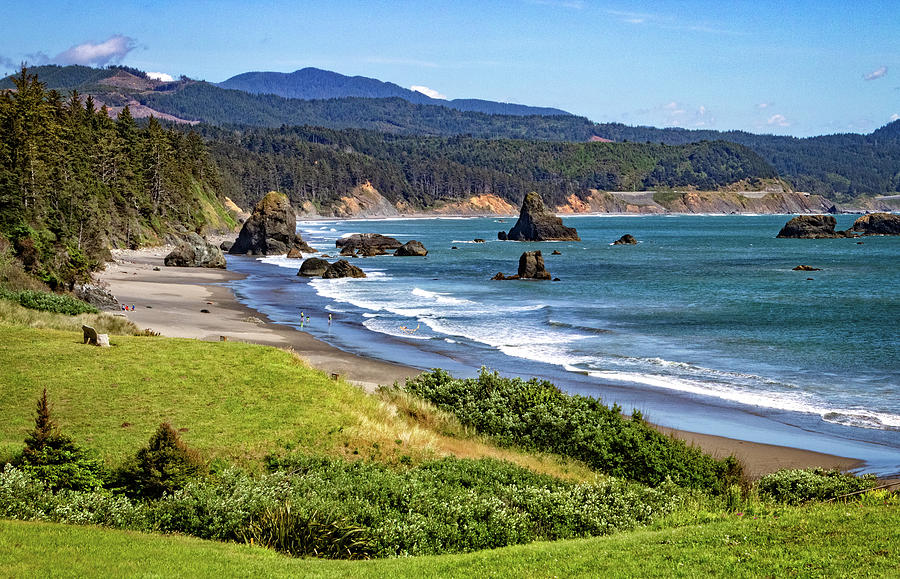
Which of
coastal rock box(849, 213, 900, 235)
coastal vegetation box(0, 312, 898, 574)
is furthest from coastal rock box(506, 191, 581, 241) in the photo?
coastal vegetation box(0, 312, 898, 574)

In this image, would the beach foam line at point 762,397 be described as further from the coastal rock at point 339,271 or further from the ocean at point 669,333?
the coastal rock at point 339,271

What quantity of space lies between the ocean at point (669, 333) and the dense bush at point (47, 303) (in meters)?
12.0

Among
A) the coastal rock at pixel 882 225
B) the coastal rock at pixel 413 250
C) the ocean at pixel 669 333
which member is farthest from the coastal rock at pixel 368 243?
the coastal rock at pixel 882 225

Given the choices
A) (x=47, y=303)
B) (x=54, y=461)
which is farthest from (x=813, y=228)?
(x=54, y=461)

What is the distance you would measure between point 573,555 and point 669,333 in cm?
3444

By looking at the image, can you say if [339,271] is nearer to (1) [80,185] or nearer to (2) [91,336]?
(1) [80,185]

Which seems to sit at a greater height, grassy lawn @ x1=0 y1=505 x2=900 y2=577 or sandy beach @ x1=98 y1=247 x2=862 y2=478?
grassy lawn @ x1=0 y1=505 x2=900 y2=577

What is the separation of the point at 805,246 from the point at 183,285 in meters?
106

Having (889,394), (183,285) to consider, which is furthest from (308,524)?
(183,285)

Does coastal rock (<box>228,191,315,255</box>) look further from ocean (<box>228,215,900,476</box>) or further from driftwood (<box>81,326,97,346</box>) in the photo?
driftwood (<box>81,326,97,346</box>)

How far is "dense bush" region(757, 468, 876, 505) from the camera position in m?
15.6

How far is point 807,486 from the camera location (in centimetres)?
1591

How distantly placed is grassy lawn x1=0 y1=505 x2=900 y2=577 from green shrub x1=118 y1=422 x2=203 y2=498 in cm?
252

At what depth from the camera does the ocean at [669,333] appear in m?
27.1
